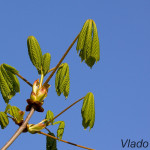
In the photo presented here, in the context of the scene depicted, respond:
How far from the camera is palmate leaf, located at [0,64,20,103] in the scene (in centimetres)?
191

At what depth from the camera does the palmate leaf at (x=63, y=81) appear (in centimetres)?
205

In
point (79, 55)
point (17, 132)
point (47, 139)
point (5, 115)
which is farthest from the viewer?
point (47, 139)

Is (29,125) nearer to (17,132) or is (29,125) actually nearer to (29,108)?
(29,108)

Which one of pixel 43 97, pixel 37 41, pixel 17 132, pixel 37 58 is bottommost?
pixel 17 132

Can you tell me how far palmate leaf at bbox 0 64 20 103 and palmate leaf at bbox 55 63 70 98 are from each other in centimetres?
28

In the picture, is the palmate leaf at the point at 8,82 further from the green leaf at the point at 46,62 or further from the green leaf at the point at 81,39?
the green leaf at the point at 81,39

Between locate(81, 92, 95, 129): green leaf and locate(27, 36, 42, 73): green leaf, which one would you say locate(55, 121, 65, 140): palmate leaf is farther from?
locate(27, 36, 42, 73): green leaf

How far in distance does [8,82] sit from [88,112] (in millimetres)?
562

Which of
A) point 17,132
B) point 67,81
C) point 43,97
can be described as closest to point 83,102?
point 67,81

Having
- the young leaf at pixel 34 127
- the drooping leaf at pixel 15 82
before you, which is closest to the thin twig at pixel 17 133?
the young leaf at pixel 34 127

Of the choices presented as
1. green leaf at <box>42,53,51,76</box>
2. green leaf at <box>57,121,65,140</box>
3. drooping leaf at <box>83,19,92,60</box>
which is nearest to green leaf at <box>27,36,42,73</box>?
green leaf at <box>42,53,51,76</box>

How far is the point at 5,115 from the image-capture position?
185cm

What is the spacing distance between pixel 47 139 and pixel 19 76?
53 cm

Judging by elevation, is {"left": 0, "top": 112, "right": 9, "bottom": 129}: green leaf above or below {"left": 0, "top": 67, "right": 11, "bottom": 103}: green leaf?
below
